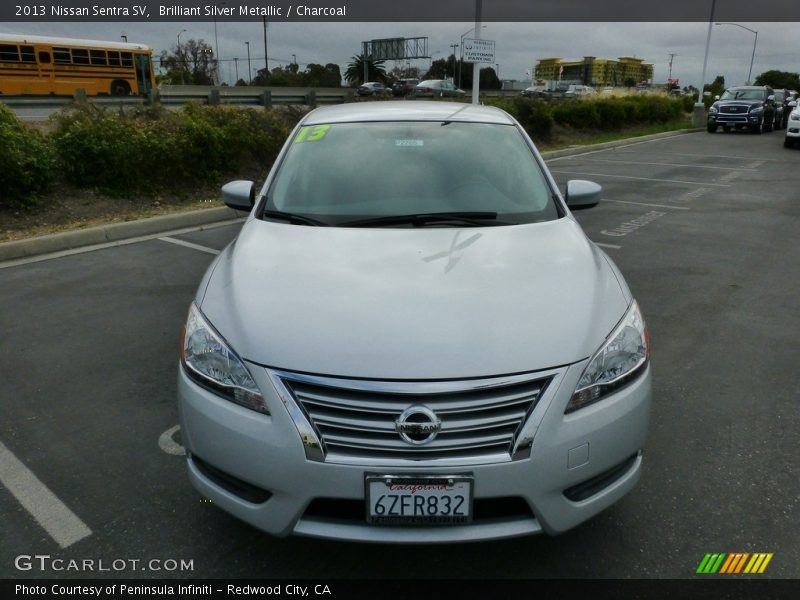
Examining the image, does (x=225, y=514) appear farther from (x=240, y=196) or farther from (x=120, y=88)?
(x=120, y=88)

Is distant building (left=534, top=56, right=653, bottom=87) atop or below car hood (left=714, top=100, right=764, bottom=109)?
atop

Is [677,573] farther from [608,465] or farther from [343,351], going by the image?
[343,351]

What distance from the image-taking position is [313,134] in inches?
159

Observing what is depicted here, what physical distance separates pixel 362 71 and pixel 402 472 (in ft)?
268

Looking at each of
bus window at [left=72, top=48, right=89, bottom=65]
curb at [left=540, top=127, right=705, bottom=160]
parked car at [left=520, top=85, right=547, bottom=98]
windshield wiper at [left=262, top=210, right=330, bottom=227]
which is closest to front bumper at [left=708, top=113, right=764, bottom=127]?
curb at [left=540, top=127, right=705, bottom=160]

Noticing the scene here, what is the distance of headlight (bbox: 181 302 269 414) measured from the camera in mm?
2258

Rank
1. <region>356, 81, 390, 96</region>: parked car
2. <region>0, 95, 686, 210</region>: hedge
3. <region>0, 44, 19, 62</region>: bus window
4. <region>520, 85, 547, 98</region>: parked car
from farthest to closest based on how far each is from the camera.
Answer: <region>356, 81, 390, 96</region>: parked car
<region>520, 85, 547, 98</region>: parked car
<region>0, 44, 19, 62</region>: bus window
<region>0, 95, 686, 210</region>: hedge

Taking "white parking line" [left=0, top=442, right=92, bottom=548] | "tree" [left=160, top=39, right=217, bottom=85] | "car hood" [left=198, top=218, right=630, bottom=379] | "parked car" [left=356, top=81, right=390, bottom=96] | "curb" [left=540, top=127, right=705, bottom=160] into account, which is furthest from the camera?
"tree" [left=160, top=39, right=217, bottom=85]

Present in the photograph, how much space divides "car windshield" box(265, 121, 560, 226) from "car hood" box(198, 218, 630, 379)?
0.85 feet

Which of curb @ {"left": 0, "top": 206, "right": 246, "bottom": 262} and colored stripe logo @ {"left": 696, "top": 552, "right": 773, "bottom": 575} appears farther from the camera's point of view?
curb @ {"left": 0, "top": 206, "right": 246, "bottom": 262}

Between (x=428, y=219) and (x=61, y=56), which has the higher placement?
(x=61, y=56)

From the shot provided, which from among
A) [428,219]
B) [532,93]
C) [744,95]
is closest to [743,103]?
[744,95]

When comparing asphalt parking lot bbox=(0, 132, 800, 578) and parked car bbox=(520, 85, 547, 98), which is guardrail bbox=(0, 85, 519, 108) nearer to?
parked car bbox=(520, 85, 547, 98)

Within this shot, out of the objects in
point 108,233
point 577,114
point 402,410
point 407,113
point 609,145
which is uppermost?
point 407,113
